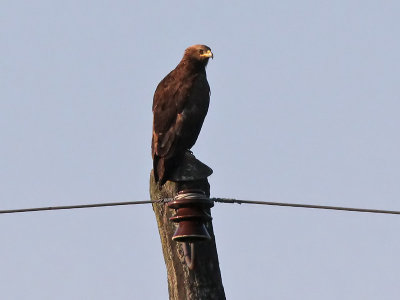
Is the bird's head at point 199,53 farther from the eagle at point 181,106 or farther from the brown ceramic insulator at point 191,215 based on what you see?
the brown ceramic insulator at point 191,215

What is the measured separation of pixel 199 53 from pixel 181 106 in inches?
56.2

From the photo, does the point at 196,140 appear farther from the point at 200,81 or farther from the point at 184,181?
the point at 184,181

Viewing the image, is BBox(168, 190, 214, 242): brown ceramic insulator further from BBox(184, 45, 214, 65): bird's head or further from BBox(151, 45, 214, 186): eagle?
BBox(184, 45, 214, 65): bird's head

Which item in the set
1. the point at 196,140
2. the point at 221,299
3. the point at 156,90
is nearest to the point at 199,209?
the point at 221,299

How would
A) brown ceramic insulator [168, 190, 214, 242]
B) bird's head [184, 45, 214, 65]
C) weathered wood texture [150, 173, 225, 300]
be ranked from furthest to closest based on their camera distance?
1. bird's head [184, 45, 214, 65]
2. weathered wood texture [150, 173, 225, 300]
3. brown ceramic insulator [168, 190, 214, 242]

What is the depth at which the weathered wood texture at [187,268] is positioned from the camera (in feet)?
21.5

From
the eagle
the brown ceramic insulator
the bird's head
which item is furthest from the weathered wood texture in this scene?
the bird's head

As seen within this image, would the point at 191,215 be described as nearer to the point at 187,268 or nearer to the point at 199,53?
the point at 187,268

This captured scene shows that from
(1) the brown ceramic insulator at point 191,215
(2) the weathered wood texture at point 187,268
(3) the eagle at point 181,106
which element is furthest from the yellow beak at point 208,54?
(1) the brown ceramic insulator at point 191,215

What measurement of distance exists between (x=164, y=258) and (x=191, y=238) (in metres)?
0.51

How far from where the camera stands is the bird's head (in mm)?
10656

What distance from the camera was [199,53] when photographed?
1075 cm

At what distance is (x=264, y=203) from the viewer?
6.64 metres

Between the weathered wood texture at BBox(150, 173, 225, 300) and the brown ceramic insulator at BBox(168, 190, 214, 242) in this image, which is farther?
the weathered wood texture at BBox(150, 173, 225, 300)
